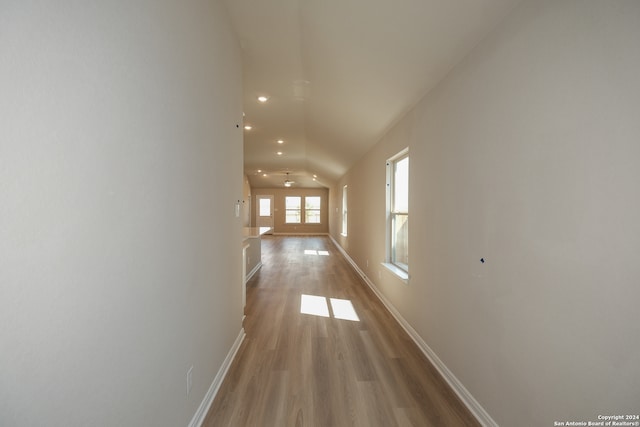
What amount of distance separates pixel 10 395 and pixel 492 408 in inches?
81.3

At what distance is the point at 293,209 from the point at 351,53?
11911mm

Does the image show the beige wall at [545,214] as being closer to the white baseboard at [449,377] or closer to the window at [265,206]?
Result: the white baseboard at [449,377]

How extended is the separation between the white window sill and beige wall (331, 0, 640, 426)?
899mm

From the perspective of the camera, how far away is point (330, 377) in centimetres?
221

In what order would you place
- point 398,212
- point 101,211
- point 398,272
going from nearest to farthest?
point 101,211, point 398,272, point 398,212

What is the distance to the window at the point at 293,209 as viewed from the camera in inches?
556

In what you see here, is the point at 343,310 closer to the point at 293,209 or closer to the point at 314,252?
the point at 314,252

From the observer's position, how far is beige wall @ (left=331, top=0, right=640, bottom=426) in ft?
3.27

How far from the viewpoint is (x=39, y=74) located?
674 mm

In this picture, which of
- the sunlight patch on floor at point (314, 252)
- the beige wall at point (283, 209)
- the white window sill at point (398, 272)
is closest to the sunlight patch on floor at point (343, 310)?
the white window sill at point (398, 272)

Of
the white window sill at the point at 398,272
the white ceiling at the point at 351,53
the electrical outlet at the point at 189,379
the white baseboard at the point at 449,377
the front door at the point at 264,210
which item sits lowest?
the white baseboard at the point at 449,377

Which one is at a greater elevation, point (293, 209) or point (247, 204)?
point (247, 204)

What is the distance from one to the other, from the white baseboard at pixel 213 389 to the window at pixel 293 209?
1149 centimetres

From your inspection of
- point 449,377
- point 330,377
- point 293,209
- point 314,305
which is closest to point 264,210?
point 293,209
